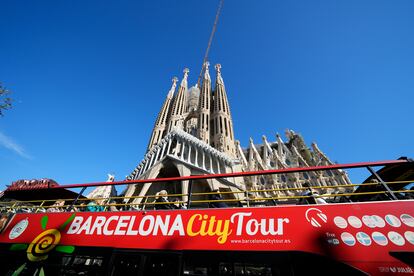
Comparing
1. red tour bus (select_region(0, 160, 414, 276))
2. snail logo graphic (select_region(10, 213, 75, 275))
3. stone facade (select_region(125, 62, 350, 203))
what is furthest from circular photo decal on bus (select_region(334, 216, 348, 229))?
stone facade (select_region(125, 62, 350, 203))

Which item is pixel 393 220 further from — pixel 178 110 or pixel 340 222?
pixel 178 110

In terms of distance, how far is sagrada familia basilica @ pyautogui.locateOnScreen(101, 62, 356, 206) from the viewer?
20.4m

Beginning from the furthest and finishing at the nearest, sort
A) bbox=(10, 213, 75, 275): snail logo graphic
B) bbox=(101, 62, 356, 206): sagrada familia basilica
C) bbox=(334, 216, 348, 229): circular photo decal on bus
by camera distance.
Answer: bbox=(101, 62, 356, 206): sagrada familia basilica < bbox=(10, 213, 75, 275): snail logo graphic < bbox=(334, 216, 348, 229): circular photo decal on bus

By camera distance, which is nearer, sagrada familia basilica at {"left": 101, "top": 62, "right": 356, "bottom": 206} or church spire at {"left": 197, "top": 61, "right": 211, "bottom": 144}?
sagrada familia basilica at {"left": 101, "top": 62, "right": 356, "bottom": 206}

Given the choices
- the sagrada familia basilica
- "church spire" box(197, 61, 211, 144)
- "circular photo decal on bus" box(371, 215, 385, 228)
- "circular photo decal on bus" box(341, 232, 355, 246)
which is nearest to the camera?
"circular photo decal on bus" box(341, 232, 355, 246)

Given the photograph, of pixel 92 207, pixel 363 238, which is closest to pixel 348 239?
pixel 363 238

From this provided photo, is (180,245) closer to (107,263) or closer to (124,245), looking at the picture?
(124,245)

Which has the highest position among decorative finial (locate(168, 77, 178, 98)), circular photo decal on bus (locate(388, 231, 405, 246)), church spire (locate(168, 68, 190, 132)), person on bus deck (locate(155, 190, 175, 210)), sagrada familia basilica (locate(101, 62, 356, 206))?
decorative finial (locate(168, 77, 178, 98))

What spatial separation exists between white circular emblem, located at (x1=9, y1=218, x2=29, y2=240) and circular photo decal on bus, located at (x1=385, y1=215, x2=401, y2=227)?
332 inches

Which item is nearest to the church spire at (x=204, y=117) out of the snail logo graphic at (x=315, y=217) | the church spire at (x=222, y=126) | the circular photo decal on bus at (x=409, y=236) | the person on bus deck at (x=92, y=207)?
the church spire at (x=222, y=126)

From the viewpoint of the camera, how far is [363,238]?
3.16 metres

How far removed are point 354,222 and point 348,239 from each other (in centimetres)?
38

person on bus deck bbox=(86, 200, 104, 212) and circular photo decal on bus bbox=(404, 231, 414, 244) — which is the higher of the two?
person on bus deck bbox=(86, 200, 104, 212)

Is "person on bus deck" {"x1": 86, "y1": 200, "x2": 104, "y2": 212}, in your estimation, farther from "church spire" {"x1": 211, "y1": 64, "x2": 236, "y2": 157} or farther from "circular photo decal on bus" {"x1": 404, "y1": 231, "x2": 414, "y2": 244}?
"church spire" {"x1": 211, "y1": 64, "x2": 236, "y2": 157}
